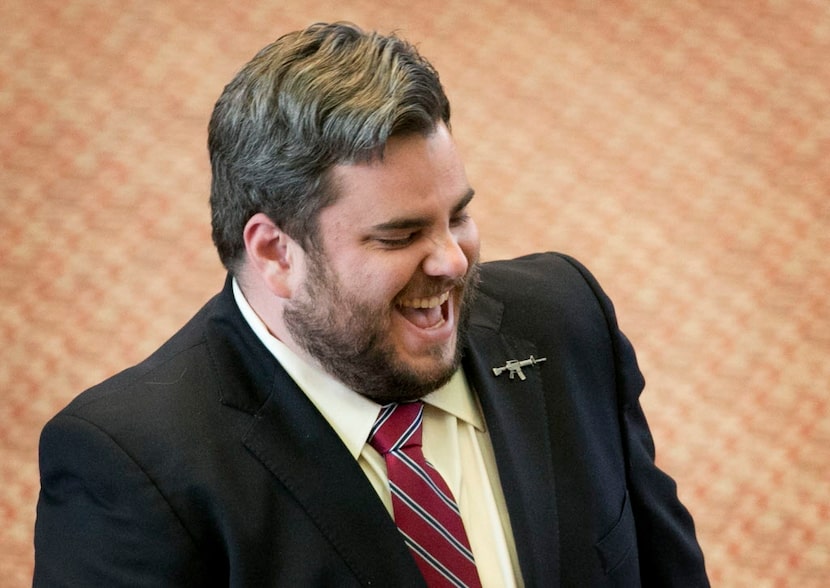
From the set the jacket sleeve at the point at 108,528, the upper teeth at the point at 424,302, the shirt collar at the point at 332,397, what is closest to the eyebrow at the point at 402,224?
the upper teeth at the point at 424,302

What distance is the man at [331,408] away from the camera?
161 cm

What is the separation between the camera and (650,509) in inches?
77.0

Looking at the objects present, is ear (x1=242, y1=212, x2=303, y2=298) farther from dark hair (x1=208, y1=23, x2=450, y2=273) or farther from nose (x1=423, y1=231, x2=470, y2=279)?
nose (x1=423, y1=231, x2=470, y2=279)

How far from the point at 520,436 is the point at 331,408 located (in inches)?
11.7

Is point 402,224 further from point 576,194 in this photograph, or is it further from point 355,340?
point 576,194

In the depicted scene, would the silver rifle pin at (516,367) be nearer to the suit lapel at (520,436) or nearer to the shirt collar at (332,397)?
the suit lapel at (520,436)

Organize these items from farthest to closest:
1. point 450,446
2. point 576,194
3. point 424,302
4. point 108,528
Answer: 1. point 576,194
2. point 450,446
3. point 424,302
4. point 108,528

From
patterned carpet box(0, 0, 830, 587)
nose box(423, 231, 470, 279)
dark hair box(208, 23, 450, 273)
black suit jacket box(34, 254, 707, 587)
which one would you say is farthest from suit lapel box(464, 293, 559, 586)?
patterned carpet box(0, 0, 830, 587)

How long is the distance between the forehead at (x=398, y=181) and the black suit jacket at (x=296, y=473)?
278mm

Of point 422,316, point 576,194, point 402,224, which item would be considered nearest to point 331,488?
point 422,316

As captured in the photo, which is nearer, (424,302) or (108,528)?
(108,528)

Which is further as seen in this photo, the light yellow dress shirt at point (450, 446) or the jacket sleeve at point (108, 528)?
the light yellow dress shirt at point (450, 446)

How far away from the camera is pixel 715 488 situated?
3.44m

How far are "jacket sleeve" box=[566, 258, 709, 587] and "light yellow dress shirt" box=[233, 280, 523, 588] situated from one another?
26 cm
